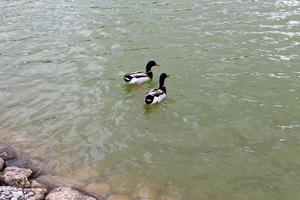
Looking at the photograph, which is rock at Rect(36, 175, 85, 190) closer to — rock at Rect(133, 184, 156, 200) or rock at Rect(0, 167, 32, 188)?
rock at Rect(0, 167, 32, 188)

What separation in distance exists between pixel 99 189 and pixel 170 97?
213 inches

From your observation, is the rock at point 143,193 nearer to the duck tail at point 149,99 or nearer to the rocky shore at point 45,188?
the rocky shore at point 45,188

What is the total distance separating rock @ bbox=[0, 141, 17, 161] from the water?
1.87 feet

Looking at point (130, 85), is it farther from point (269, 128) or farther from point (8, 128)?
point (269, 128)

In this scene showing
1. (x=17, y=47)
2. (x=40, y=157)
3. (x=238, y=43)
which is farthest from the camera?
(x=17, y=47)

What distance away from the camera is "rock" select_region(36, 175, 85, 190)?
36.2 feet

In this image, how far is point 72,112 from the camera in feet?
48.4

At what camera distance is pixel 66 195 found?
1005cm

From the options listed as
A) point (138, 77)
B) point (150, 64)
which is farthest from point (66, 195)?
point (150, 64)

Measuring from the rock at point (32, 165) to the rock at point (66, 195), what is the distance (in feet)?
4.85

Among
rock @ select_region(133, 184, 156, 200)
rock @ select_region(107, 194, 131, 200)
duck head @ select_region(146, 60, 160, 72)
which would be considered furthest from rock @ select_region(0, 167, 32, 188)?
duck head @ select_region(146, 60, 160, 72)

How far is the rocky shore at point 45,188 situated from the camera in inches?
393

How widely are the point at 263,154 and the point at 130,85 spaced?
632 centimetres

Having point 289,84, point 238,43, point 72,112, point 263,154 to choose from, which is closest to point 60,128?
point 72,112
